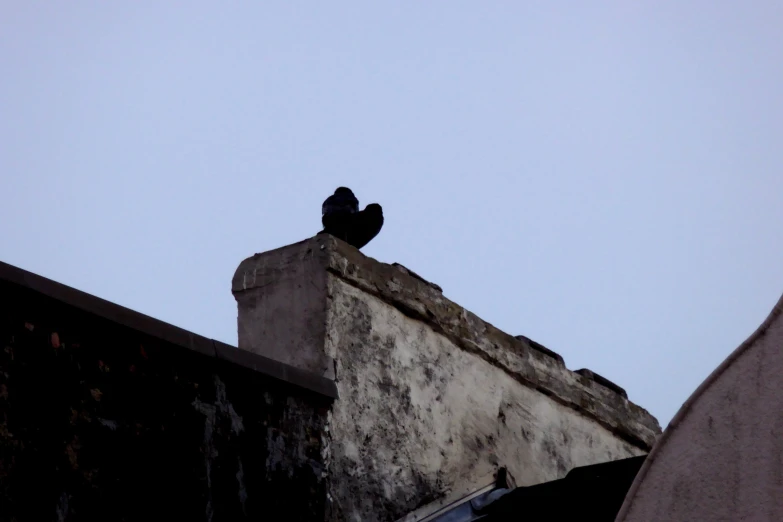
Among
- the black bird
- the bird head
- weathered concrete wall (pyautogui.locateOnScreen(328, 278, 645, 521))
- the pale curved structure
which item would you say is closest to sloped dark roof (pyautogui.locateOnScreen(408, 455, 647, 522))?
weathered concrete wall (pyautogui.locateOnScreen(328, 278, 645, 521))

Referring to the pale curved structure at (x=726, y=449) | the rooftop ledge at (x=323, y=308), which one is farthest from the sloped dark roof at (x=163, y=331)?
the pale curved structure at (x=726, y=449)

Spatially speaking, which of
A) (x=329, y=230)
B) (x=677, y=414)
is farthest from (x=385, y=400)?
(x=677, y=414)

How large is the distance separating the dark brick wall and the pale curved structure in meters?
1.65

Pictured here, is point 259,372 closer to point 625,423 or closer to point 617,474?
point 617,474

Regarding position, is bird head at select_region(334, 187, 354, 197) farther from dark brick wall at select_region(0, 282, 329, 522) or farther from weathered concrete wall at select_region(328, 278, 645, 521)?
dark brick wall at select_region(0, 282, 329, 522)

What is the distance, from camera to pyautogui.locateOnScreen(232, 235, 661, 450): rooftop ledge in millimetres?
4969

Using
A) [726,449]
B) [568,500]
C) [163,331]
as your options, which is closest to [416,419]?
[568,500]

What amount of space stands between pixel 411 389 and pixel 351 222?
2.51ft

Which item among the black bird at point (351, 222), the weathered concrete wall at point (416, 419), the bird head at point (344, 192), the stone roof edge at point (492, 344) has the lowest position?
the weathered concrete wall at point (416, 419)

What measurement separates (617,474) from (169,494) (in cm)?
157

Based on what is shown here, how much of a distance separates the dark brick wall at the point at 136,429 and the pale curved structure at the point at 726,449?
65.1 inches

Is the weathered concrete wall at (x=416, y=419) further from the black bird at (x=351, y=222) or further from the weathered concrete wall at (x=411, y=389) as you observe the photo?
the black bird at (x=351, y=222)

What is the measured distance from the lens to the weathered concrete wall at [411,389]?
16.1 ft

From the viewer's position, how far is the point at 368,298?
517cm
